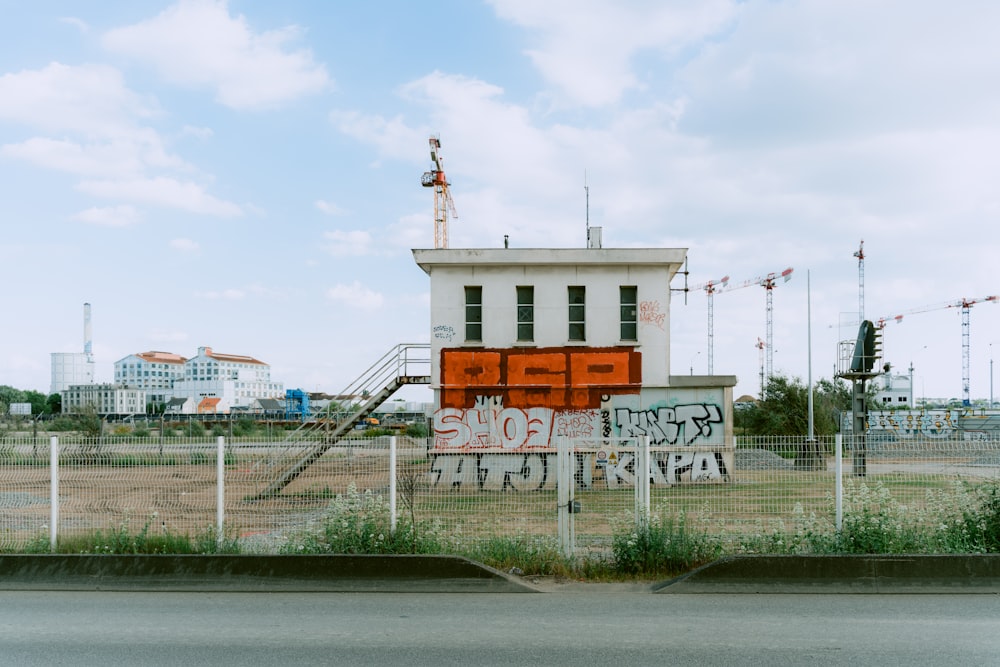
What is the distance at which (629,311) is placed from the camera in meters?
24.3

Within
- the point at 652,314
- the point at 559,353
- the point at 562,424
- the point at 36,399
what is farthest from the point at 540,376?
the point at 36,399

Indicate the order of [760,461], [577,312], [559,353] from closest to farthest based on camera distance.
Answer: [760,461] < [559,353] < [577,312]

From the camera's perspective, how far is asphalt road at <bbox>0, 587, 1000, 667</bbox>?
674 centimetres

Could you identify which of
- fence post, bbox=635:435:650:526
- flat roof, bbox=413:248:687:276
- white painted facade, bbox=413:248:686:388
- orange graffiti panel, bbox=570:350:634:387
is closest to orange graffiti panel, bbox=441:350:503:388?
white painted facade, bbox=413:248:686:388

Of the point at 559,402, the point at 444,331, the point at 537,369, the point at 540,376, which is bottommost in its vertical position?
the point at 559,402

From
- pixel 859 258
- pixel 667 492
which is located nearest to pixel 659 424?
pixel 667 492

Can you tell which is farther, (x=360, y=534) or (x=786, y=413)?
(x=786, y=413)

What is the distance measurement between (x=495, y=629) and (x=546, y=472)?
2769mm

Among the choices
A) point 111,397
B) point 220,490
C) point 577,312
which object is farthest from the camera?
point 111,397

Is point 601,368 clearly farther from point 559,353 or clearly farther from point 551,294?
point 551,294

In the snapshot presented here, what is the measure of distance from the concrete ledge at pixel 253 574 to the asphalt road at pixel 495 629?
0.23 m

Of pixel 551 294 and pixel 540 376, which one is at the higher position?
pixel 551 294

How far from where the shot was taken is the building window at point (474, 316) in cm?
2412

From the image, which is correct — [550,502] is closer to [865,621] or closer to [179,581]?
[865,621]
